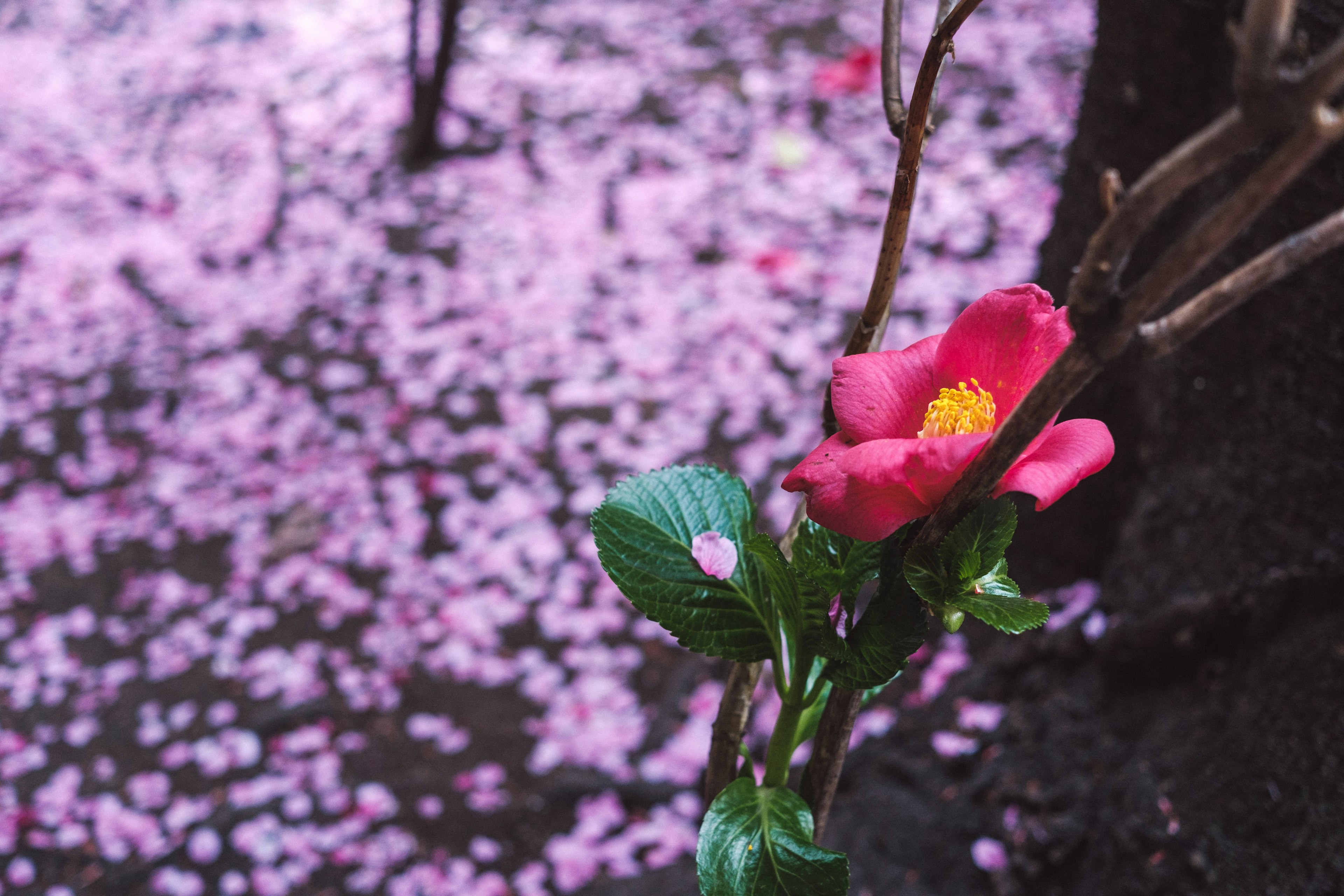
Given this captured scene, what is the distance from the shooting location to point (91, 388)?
3.91m

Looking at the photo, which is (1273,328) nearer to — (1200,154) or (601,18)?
(1200,154)

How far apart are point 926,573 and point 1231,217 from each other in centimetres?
26

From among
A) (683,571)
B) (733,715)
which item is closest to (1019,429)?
(683,571)

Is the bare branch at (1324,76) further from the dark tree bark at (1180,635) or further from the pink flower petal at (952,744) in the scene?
the pink flower petal at (952,744)

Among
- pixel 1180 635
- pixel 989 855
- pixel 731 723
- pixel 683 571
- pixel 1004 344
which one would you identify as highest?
pixel 1004 344

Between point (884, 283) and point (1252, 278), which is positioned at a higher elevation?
point (1252, 278)

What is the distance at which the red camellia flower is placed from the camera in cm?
51

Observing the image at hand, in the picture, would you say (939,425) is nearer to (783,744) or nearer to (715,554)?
(715,554)

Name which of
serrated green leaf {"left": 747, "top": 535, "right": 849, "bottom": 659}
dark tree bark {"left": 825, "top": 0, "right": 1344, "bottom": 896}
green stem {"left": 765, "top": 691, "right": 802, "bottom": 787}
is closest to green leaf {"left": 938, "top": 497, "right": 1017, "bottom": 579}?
serrated green leaf {"left": 747, "top": 535, "right": 849, "bottom": 659}

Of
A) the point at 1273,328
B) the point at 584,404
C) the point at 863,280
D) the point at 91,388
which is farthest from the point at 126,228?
the point at 1273,328

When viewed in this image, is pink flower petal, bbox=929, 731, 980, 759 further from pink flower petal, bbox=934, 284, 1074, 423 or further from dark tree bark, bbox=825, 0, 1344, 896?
pink flower petal, bbox=934, 284, 1074, 423

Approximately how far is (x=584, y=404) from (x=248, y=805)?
1.87 metres

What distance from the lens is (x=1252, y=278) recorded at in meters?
0.41

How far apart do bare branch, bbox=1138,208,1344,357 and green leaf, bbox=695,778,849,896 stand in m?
0.42
